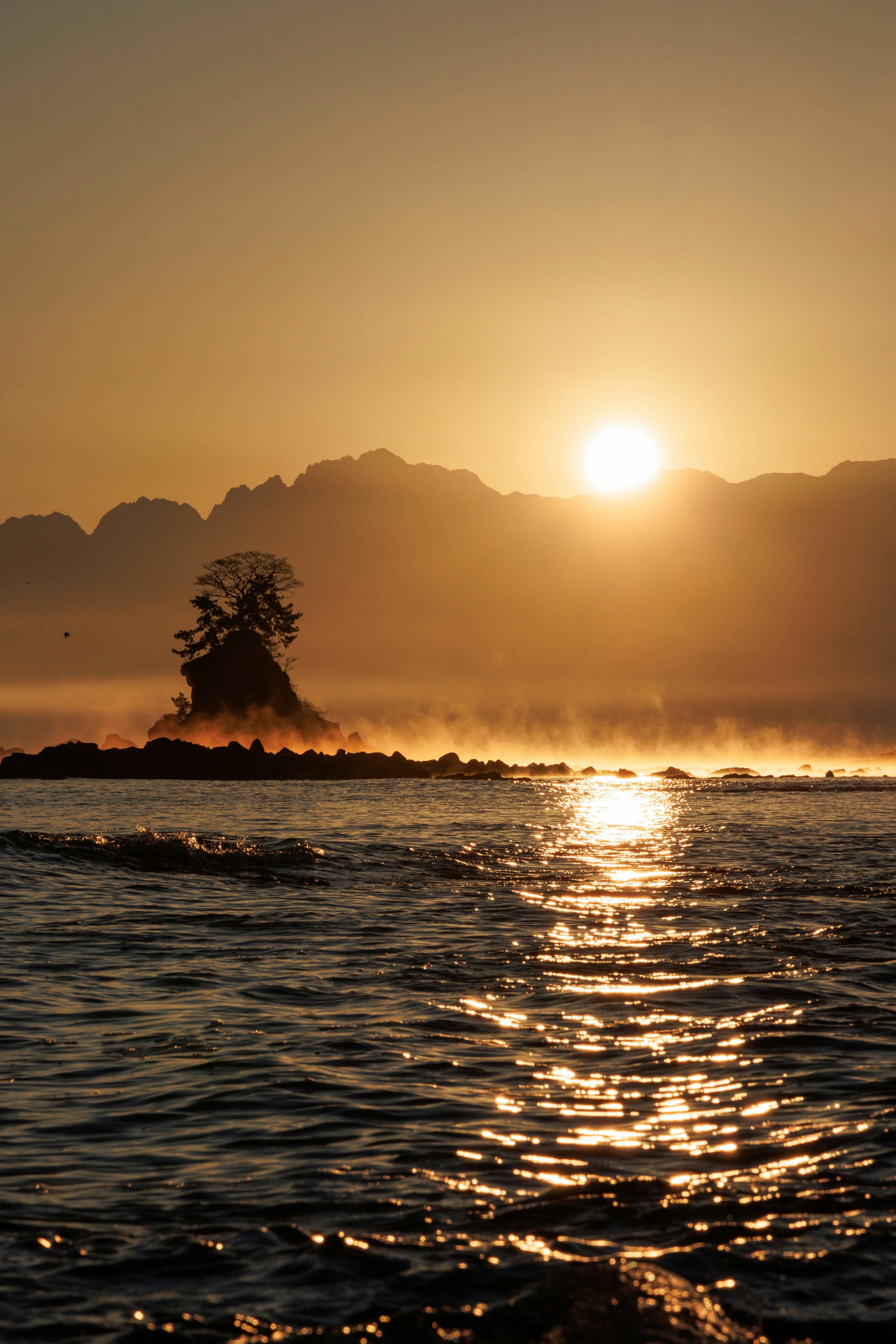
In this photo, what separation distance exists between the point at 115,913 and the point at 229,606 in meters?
104

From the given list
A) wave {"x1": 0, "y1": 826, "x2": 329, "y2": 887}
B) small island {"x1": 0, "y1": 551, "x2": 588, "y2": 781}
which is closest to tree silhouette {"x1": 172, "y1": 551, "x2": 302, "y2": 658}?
small island {"x1": 0, "y1": 551, "x2": 588, "y2": 781}

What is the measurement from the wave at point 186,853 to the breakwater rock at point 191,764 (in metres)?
65.9

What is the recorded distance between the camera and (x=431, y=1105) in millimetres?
8086

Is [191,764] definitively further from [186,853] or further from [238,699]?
[186,853]

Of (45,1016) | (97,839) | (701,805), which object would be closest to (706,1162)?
(45,1016)

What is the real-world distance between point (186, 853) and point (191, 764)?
72.0 metres

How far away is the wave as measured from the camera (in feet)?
81.7

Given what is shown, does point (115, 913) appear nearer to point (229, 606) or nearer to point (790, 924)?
point (790, 924)

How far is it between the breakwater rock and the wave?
65.9 metres

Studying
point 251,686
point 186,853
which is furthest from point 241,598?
point 186,853

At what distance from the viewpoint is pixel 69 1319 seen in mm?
4961

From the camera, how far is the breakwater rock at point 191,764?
314ft

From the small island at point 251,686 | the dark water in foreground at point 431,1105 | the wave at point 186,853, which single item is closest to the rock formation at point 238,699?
the small island at point 251,686

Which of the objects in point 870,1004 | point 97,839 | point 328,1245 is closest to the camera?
point 328,1245
